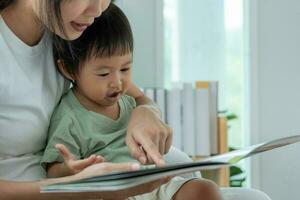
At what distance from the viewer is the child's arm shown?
94 cm

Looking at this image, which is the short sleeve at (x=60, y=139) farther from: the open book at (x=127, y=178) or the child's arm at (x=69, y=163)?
the open book at (x=127, y=178)

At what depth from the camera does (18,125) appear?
3.53 feet

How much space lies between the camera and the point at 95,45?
3.85 ft

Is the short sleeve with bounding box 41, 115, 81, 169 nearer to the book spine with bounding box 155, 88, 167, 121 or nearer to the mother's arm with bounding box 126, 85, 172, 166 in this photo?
the mother's arm with bounding box 126, 85, 172, 166

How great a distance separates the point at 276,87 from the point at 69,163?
1.40 meters

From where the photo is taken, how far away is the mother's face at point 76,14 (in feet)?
3.26

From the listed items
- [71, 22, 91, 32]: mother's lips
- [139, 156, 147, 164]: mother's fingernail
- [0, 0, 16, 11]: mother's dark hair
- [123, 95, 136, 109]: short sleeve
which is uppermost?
[0, 0, 16, 11]: mother's dark hair

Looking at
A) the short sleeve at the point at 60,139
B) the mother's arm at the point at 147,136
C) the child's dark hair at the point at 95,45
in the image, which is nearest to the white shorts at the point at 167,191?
the mother's arm at the point at 147,136

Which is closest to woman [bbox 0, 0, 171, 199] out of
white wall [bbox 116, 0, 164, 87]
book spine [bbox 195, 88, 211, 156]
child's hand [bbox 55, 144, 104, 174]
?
child's hand [bbox 55, 144, 104, 174]

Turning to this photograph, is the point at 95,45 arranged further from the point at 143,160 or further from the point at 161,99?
the point at 161,99

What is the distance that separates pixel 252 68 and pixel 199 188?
48.6 inches

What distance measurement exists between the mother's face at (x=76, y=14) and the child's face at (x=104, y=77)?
139mm

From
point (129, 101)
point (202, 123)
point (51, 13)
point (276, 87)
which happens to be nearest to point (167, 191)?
point (129, 101)

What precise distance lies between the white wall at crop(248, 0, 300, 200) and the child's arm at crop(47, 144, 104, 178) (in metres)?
1.26
